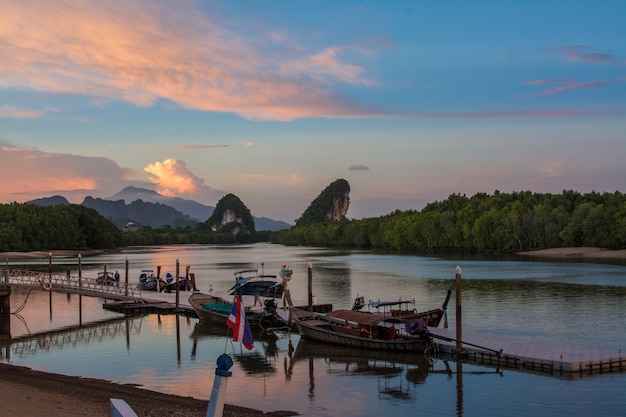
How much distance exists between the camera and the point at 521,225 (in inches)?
5758

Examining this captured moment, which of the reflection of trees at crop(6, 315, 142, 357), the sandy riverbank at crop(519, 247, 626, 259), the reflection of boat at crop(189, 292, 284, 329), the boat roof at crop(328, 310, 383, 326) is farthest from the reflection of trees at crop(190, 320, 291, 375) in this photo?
the sandy riverbank at crop(519, 247, 626, 259)

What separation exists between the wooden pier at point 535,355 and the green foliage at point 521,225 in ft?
319

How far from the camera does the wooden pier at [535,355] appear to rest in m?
25.9

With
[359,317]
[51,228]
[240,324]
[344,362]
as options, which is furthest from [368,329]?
[51,228]

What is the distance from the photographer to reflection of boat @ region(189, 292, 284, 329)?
3933 centimetres

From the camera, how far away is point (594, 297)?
53.3 metres

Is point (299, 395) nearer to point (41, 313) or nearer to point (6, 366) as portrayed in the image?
point (6, 366)

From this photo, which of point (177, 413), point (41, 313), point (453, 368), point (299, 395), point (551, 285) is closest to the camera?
point (177, 413)

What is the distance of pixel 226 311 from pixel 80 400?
19725 mm

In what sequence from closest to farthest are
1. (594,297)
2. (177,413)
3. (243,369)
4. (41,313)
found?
1. (177,413)
2. (243,369)
3. (41,313)
4. (594,297)

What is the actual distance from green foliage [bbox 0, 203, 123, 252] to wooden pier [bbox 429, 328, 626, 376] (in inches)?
5923

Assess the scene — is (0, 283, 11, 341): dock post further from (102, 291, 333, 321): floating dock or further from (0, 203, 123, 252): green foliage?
(0, 203, 123, 252): green foliage

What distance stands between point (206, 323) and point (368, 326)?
1349 centimetres

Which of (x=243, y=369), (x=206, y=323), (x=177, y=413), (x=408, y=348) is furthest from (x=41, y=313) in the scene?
(x=177, y=413)
